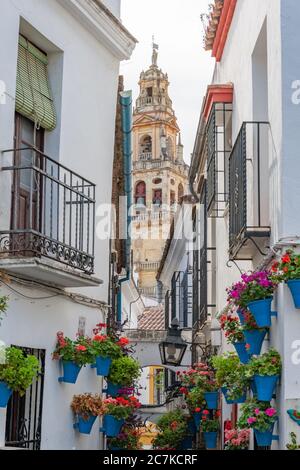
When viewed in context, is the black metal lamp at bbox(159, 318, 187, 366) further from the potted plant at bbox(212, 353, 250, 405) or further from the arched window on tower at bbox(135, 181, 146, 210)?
the arched window on tower at bbox(135, 181, 146, 210)

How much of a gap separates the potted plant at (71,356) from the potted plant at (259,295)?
257 cm

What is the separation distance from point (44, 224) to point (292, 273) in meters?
3.58

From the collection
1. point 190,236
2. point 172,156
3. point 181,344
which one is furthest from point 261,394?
point 172,156

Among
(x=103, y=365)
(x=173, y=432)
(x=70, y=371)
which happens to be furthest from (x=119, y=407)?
(x=173, y=432)

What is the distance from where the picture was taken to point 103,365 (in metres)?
10.9

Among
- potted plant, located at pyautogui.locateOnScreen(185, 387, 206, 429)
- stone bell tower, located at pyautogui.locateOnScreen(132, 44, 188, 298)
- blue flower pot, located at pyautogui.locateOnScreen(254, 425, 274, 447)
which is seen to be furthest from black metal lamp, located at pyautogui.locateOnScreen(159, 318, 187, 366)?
stone bell tower, located at pyautogui.locateOnScreen(132, 44, 188, 298)

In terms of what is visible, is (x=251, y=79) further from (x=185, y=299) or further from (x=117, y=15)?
(x=185, y=299)

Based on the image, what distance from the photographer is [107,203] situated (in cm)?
1202

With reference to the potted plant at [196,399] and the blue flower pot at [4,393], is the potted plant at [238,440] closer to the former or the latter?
the blue flower pot at [4,393]

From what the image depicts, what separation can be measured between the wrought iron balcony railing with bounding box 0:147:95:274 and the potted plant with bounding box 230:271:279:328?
1.99m

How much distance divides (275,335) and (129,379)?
3608 mm

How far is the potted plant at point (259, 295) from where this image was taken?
8062mm
